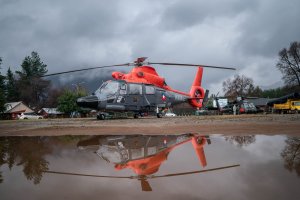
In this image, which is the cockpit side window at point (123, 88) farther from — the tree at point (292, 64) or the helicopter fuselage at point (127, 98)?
the tree at point (292, 64)

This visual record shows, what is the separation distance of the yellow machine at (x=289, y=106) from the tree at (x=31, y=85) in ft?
215

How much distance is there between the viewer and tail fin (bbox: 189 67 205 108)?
86.3 feet

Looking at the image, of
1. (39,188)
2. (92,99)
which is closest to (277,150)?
(39,188)

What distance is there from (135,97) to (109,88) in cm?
233

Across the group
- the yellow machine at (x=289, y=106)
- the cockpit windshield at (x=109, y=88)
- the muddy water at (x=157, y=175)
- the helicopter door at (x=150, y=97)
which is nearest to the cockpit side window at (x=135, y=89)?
the helicopter door at (x=150, y=97)

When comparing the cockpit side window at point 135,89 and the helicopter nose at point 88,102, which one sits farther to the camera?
the cockpit side window at point 135,89

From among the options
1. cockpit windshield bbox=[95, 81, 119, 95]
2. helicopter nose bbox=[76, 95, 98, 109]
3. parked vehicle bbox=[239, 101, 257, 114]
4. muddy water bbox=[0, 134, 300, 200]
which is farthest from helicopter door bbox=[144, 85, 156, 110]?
parked vehicle bbox=[239, 101, 257, 114]

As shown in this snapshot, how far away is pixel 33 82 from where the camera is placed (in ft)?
252

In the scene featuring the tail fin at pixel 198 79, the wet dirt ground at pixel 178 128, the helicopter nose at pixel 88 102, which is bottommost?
the wet dirt ground at pixel 178 128

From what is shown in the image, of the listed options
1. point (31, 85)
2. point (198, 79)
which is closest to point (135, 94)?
point (198, 79)

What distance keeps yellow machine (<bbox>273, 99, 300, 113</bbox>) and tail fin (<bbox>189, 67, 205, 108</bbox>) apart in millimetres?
13047

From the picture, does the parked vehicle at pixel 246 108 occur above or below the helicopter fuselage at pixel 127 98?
below

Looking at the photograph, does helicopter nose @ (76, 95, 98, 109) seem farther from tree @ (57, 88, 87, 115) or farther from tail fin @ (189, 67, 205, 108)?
tree @ (57, 88, 87, 115)

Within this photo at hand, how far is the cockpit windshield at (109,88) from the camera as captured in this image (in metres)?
18.4
